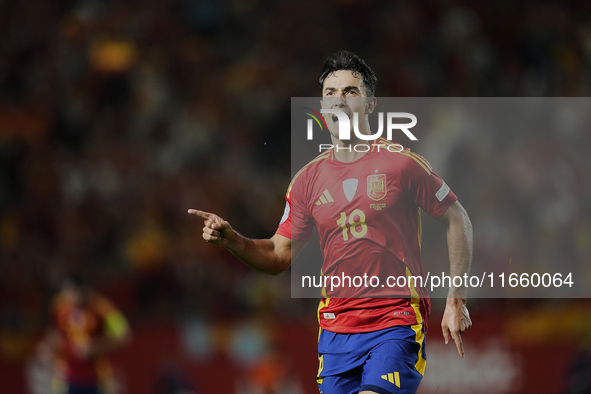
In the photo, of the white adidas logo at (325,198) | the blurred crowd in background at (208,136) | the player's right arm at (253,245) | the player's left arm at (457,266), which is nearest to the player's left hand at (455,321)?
the player's left arm at (457,266)

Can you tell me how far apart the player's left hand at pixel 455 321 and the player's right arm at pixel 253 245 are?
0.78m

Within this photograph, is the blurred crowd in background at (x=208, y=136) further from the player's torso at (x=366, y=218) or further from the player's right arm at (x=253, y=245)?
the player's torso at (x=366, y=218)

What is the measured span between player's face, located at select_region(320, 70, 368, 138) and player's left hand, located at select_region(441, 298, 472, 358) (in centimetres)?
88

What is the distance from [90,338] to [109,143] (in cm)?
276

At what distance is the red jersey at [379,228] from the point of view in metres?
2.74

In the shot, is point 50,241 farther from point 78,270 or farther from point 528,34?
point 528,34

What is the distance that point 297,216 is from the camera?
3014mm

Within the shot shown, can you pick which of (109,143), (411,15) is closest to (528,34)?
(411,15)

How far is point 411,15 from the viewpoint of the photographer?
29.4 ft

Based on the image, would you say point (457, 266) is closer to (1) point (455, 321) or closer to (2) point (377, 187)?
(1) point (455, 321)

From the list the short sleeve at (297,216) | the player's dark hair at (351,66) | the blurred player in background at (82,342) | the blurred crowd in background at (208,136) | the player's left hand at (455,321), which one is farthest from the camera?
the blurred crowd in background at (208,136)

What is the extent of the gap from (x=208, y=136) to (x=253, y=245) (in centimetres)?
527

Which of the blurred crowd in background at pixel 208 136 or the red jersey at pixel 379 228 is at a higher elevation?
the blurred crowd in background at pixel 208 136

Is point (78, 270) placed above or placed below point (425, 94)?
below
